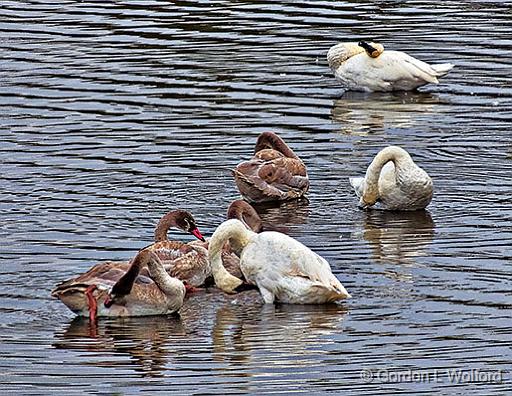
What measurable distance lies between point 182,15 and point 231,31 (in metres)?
2.08

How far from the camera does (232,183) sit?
58.7 ft

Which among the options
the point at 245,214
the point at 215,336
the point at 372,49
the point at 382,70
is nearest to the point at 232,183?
the point at 245,214

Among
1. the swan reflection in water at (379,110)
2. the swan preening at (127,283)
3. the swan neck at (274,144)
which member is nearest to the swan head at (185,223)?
the swan preening at (127,283)

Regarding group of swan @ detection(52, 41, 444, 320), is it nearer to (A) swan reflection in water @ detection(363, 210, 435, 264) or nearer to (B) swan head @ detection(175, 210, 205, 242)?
(B) swan head @ detection(175, 210, 205, 242)

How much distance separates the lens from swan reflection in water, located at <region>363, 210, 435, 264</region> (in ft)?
48.2

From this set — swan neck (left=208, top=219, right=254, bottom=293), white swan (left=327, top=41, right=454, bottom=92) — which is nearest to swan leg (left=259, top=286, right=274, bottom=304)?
swan neck (left=208, top=219, right=254, bottom=293)

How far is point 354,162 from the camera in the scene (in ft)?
61.3

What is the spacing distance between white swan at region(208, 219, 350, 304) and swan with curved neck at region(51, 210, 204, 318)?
539 mm

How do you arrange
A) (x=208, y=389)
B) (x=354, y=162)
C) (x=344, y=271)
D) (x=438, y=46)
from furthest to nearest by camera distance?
(x=438, y=46) < (x=354, y=162) < (x=344, y=271) < (x=208, y=389)

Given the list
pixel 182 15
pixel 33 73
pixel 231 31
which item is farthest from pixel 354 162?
pixel 182 15

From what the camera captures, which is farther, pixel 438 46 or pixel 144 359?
pixel 438 46

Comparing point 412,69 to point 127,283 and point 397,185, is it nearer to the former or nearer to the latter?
point 397,185

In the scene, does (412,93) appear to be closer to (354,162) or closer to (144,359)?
(354,162)

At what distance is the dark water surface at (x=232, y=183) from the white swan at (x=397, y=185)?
0.66 feet
